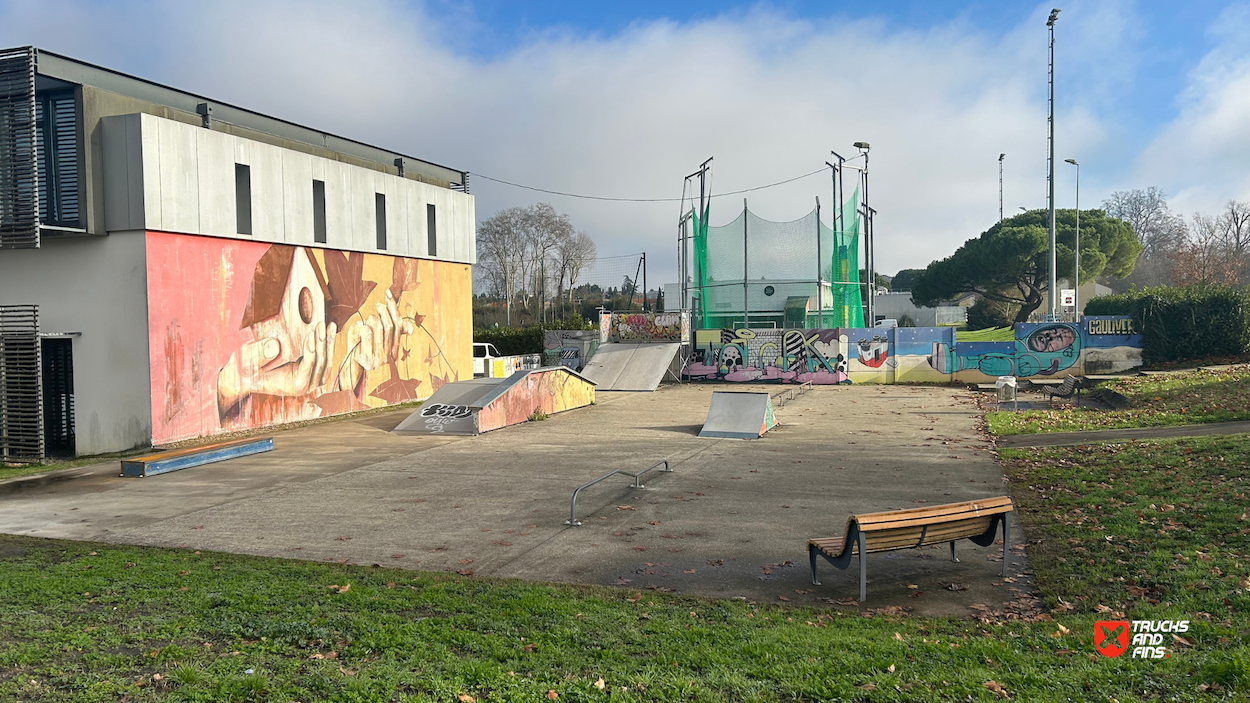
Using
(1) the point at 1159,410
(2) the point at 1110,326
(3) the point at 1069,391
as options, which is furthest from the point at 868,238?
(1) the point at 1159,410

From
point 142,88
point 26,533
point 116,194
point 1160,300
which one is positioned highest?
point 142,88

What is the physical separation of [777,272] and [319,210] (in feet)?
59.0

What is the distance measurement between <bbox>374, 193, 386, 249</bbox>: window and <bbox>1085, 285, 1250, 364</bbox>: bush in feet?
84.0

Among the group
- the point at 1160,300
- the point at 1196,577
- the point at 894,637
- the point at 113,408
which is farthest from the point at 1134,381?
the point at 113,408

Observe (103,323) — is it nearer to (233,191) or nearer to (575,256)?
(233,191)

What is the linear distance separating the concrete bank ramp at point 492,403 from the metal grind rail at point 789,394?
6045mm

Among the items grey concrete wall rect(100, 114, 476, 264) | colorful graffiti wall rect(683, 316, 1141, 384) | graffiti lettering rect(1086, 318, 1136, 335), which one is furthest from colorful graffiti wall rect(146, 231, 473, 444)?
graffiti lettering rect(1086, 318, 1136, 335)

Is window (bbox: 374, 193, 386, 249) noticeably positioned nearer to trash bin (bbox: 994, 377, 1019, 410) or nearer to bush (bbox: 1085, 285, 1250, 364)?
trash bin (bbox: 994, 377, 1019, 410)

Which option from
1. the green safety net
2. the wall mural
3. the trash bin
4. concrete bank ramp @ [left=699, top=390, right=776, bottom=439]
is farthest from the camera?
the wall mural

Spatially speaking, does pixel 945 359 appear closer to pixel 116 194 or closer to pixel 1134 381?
pixel 1134 381

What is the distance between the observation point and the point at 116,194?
15.5 meters

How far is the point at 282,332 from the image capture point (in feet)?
62.2

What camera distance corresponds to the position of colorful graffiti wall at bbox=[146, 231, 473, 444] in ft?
52.8

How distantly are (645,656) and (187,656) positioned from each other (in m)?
2.68
